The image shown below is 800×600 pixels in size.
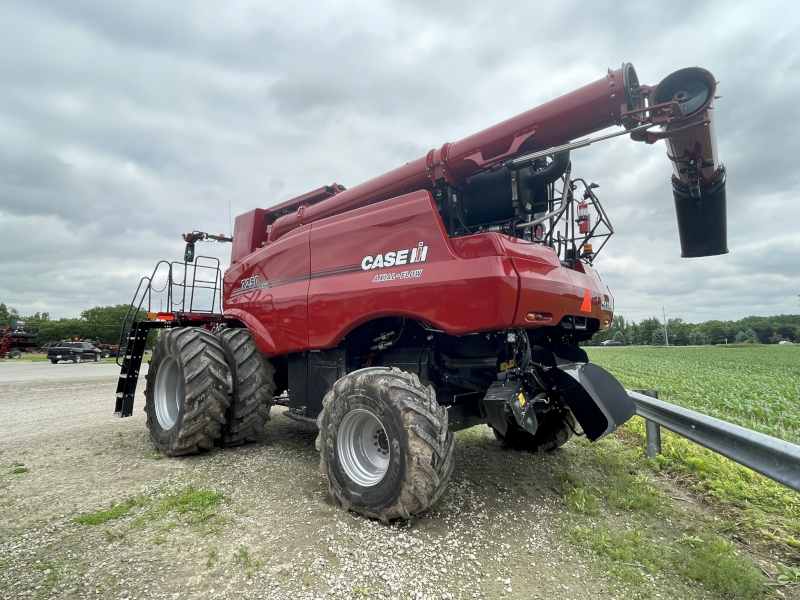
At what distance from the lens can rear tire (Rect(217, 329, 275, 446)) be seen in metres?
5.02

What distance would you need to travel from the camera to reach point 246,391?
5008 millimetres

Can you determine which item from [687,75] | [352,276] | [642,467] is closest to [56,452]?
Answer: [352,276]

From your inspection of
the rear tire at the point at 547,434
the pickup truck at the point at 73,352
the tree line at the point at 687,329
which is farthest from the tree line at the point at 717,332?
the rear tire at the point at 547,434

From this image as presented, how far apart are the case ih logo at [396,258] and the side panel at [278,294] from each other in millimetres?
862

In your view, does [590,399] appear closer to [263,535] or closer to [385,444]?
[385,444]

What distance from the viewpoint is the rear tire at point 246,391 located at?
16.5 ft

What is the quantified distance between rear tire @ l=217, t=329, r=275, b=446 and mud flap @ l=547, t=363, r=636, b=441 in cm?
298

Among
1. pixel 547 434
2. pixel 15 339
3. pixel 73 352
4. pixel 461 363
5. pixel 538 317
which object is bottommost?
pixel 547 434

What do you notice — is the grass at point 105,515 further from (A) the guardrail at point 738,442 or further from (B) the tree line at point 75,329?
(B) the tree line at point 75,329

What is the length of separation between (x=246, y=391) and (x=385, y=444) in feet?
6.60

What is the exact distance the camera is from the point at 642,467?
4566 mm

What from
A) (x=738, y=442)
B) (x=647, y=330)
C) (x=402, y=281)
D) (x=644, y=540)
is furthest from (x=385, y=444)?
(x=647, y=330)

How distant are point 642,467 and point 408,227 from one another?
3260 mm

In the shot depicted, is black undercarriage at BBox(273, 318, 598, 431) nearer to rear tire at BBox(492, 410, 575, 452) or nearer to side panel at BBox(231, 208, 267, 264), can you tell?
rear tire at BBox(492, 410, 575, 452)
